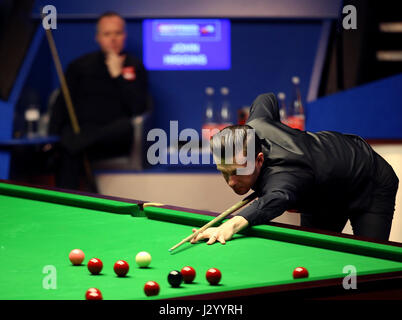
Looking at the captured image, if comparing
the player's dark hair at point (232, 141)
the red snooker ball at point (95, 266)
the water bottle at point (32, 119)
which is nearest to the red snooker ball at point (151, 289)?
the red snooker ball at point (95, 266)

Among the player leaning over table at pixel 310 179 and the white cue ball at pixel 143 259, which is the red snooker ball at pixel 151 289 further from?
the player leaning over table at pixel 310 179

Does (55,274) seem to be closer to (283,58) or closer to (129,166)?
(129,166)

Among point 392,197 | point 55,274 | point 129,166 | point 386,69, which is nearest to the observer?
point 55,274

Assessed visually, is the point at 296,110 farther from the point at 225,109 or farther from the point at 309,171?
the point at 309,171

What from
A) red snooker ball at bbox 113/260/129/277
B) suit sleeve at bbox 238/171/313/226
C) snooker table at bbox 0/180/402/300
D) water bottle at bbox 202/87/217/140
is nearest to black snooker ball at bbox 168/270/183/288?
snooker table at bbox 0/180/402/300

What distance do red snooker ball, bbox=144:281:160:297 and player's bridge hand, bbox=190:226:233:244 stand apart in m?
0.63

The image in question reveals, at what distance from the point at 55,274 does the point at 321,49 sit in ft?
15.7

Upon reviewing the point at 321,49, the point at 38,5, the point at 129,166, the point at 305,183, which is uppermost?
the point at 38,5

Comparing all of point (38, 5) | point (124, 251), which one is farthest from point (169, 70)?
point (124, 251)

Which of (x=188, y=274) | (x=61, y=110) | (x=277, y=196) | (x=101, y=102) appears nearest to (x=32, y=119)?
(x=61, y=110)

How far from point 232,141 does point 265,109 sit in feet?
1.73

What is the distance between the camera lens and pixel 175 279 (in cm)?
200

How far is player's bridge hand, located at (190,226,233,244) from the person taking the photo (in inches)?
101
